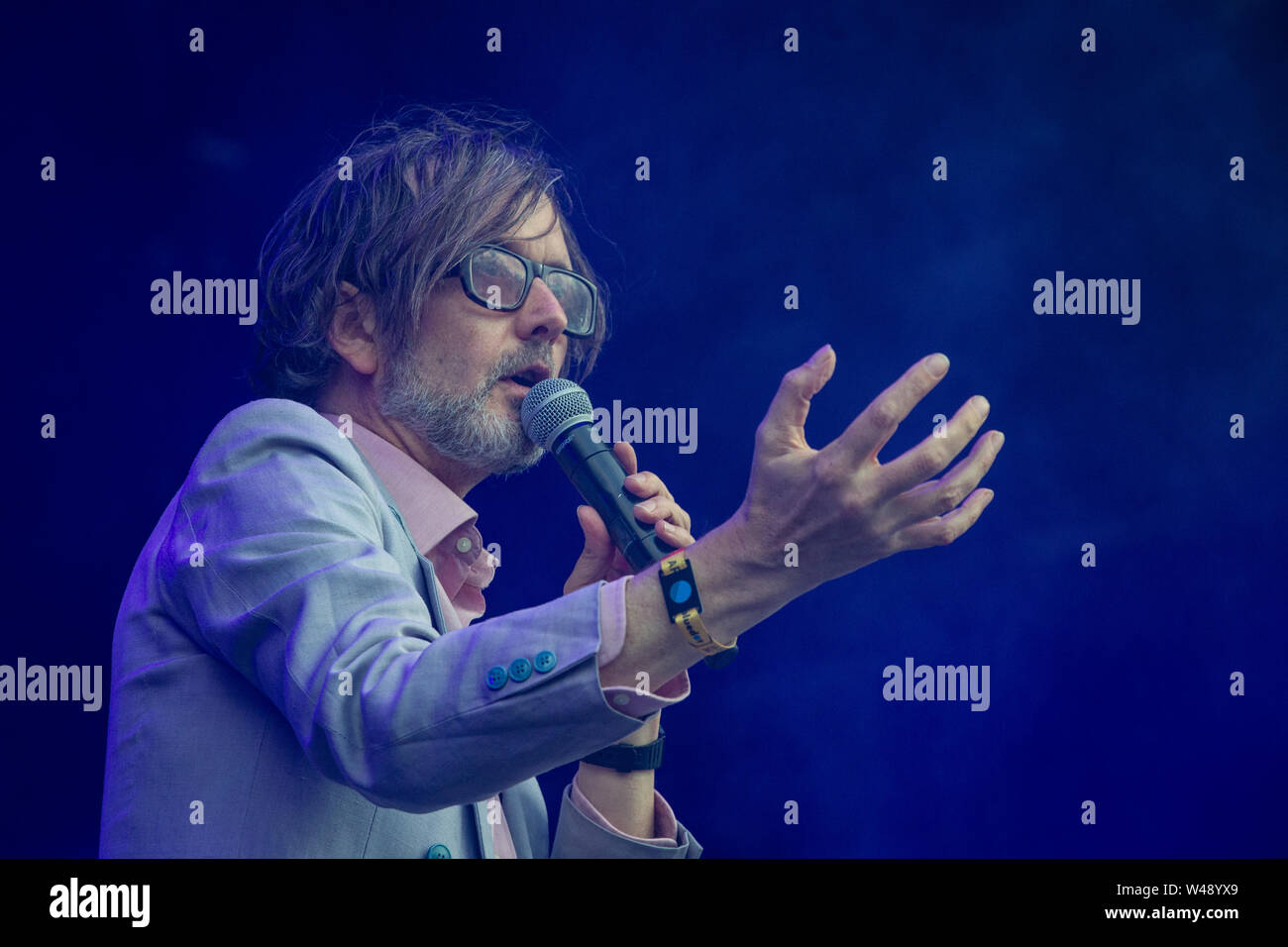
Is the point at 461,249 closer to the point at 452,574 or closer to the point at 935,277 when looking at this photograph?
the point at 452,574

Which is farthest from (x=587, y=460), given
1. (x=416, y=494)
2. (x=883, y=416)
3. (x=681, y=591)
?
(x=883, y=416)

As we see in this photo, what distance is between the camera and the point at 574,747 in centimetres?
117

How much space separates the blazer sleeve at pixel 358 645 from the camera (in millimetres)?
1142

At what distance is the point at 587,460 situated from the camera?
1.67 meters

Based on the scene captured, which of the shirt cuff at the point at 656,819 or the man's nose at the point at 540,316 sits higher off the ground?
the man's nose at the point at 540,316

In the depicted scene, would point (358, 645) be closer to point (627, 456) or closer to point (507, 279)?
point (627, 456)

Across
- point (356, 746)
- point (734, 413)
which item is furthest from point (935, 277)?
point (356, 746)

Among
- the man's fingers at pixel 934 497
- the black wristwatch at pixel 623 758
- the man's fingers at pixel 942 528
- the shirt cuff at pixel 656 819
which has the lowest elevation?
the shirt cuff at pixel 656 819

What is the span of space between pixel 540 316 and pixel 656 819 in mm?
856

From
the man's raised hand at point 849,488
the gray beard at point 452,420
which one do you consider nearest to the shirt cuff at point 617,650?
the man's raised hand at point 849,488

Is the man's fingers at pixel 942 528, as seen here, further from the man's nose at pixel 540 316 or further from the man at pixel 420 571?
the man's nose at pixel 540 316

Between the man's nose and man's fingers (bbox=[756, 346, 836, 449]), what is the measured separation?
82 centimetres

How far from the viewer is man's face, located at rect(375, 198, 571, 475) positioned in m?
1.86

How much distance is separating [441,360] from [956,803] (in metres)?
1.57
